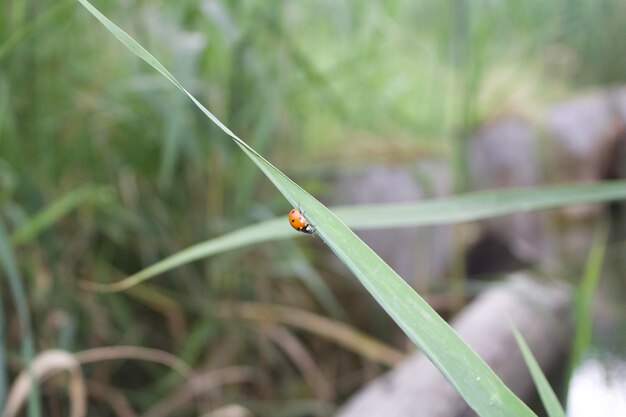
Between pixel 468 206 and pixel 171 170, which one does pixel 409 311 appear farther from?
pixel 171 170

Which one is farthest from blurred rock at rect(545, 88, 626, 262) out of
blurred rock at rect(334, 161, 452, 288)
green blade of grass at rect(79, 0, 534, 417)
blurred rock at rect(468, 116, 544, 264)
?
green blade of grass at rect(79, 0, 534, 417)

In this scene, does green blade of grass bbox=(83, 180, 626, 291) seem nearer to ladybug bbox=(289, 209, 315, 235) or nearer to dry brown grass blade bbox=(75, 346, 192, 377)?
ladybug bbox=(289, 209, 315, 235)

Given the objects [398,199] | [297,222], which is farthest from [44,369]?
[398,199]

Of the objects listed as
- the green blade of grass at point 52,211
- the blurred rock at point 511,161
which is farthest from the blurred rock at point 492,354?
the blurred rock at point 511,161

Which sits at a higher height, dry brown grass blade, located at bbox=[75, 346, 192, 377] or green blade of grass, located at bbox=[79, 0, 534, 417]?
dry brown grass blade, located at bbox=[75, 346, 192, 377]

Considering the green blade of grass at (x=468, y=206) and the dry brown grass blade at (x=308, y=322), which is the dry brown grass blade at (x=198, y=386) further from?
the green blade of grass at (x=468, y=206)

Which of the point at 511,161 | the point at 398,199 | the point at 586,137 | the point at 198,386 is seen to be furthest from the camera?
the point at 586,137
